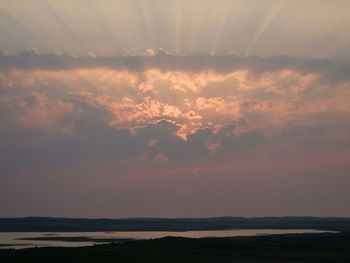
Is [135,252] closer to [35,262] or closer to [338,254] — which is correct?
[35,262]

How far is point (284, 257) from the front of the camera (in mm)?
56188

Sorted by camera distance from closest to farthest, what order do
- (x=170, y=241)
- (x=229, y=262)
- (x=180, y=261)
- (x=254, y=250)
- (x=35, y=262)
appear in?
(x=35, y=262), (x=180, y=261), (x=229, y=262), (x=254, y=250), (x=170, y=241)

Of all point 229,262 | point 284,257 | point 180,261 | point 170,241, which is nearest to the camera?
point 180,261

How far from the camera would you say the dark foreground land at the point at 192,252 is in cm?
4691

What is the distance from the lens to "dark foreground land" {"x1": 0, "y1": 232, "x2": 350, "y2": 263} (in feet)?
154

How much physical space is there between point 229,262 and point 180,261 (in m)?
6.78

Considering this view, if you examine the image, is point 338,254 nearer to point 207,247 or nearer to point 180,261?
point 207,247

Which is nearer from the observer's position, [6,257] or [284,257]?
[6,257]

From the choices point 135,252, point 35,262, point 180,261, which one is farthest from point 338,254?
point 35,262

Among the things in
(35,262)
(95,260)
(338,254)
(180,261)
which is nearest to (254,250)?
(338,254)

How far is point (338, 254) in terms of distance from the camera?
58.6 m

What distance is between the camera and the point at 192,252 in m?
62.1

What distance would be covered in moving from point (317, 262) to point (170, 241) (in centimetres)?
2409

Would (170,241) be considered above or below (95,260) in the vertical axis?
above
